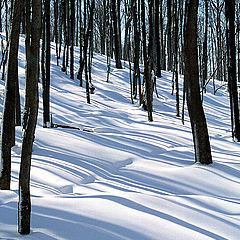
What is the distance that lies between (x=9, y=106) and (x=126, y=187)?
1555mm

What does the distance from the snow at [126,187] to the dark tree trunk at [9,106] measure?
29cm

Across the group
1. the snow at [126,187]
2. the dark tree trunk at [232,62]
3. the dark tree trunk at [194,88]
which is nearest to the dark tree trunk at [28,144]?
the snow at [126,187]

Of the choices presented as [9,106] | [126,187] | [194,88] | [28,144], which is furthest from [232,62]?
[28,144]

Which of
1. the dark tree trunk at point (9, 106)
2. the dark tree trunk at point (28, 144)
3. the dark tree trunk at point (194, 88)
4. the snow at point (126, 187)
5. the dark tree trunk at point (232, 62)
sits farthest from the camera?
the dark tree trunk at point (232, 62)

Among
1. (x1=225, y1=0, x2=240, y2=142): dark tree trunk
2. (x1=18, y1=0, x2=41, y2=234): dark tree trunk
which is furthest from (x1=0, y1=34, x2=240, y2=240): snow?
(x1=225, y1=0, x2=240, y2=142): dark tree trunk

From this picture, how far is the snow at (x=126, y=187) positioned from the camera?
6.16 ft

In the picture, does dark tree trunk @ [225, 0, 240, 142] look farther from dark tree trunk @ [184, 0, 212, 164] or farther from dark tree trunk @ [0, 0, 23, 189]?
dark tree trunk @ [0, 0, 23, 189]

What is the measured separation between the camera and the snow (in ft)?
6.16

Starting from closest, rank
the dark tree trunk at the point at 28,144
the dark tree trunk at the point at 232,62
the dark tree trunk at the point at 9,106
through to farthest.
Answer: the dark tree trunk at the point at 28,144 < the dark tree trunk at the point at 9,106 < the dark tree trunk at the point at 232,62

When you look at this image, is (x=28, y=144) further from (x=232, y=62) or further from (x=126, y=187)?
(x=232, y=62)

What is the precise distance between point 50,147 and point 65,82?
334 inches

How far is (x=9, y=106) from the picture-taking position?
2.79 metres

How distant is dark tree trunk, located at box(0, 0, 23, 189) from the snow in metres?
0.29

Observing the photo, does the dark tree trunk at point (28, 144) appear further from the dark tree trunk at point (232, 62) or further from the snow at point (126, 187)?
the dark tree trunk at point (232, 62)
